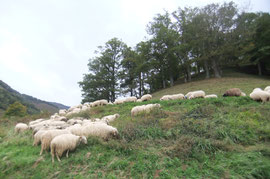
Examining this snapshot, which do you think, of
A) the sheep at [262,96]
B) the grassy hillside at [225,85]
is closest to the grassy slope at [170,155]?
the sheep at [262,96]

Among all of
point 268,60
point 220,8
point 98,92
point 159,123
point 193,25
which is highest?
point 220,8

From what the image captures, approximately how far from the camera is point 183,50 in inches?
1169

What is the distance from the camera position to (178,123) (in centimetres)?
536

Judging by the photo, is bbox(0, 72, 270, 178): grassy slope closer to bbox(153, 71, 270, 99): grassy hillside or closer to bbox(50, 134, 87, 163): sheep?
bbox(50, 134, 87, 163): sheep

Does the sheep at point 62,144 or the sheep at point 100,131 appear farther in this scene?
the sheep at point 100,131

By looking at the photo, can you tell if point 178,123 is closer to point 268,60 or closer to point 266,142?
point 266,142

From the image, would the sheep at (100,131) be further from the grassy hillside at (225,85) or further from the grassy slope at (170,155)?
the grassy hillside at (225,85)

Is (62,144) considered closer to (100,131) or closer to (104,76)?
(100,131)

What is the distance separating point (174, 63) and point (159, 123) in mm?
28235

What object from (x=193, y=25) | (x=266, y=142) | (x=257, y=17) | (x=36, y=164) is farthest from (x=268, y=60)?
(x=36, y=164)

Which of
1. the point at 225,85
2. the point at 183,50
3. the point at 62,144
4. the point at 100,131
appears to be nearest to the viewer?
the point at 62,144

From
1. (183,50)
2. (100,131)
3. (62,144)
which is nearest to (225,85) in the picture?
(183,50)

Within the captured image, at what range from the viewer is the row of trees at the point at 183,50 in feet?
82.9

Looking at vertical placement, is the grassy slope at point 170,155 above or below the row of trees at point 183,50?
below
